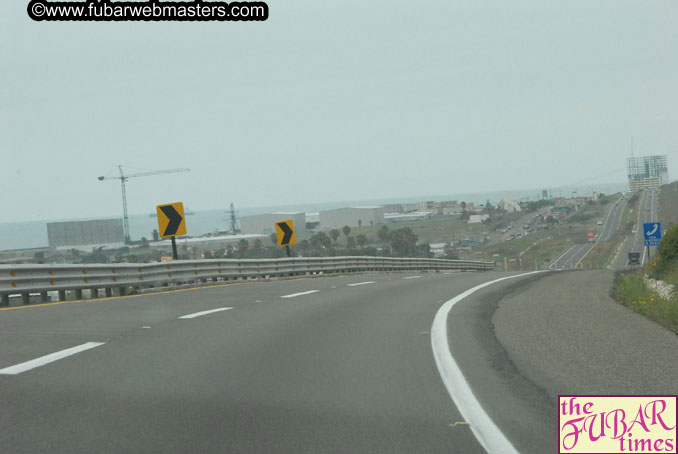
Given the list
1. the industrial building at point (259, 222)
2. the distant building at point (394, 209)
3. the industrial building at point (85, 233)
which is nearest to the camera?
the industrial building at point (85, 233)

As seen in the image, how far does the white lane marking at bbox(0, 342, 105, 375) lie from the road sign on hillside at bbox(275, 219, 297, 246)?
2604 cm

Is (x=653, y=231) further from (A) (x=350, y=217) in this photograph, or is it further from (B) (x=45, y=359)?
(A) (x=350, y=217)

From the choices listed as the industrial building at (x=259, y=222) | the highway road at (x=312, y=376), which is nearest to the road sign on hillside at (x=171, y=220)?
the highway road at (x=312, y=376)

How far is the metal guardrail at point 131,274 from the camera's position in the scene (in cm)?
1719

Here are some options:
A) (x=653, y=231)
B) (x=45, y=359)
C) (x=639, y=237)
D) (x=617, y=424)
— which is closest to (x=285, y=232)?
(x=653, y=231)

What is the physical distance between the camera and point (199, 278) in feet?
81.0

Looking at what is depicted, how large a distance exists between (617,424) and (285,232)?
102 feet

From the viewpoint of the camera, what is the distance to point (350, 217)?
107125 mm

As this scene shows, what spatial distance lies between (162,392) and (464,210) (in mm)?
163297

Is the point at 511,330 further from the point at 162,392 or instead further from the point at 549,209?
the point at 549,209

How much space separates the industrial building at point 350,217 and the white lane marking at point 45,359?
90.0 metres

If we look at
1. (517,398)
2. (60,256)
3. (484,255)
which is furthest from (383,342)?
(484,255)

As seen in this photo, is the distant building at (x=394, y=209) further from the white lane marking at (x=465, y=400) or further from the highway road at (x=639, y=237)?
the white lane marking at (x=465, y=400)

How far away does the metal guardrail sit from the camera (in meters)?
17.2
